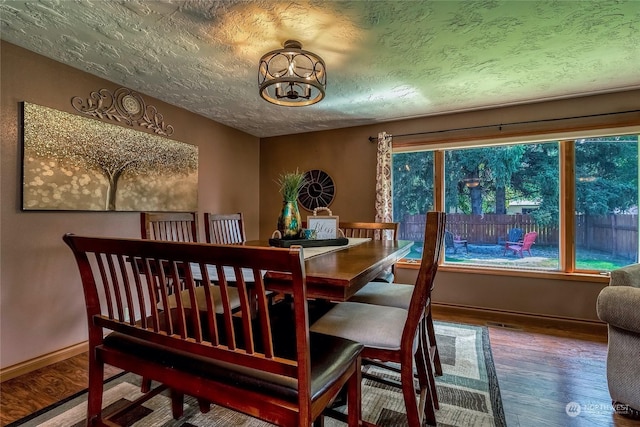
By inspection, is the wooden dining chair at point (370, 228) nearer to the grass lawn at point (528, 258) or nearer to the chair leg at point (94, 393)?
the grass lawn at point (528, 258)

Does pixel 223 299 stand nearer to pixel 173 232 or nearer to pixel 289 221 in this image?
pixel 289 221

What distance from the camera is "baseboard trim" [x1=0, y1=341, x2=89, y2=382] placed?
6.54ft

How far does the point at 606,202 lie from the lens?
2.87m

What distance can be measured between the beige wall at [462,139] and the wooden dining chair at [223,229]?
1.64 meters

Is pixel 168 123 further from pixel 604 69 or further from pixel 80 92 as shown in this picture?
pixel 604 69

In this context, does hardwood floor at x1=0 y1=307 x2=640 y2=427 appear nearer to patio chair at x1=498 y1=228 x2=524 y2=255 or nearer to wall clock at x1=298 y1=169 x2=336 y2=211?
patio chair at x1=498 y1=228 x2=524 y2=255

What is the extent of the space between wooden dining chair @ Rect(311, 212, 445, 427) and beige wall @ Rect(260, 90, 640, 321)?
6.96ft

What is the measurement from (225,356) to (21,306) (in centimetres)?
211

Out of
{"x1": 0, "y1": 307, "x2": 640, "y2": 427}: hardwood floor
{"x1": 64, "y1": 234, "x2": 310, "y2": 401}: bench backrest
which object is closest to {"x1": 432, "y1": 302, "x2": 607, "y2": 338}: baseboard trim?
{"x1": 0, "y1": 307, "x2": 640, "y2": 427}: hardwood floor

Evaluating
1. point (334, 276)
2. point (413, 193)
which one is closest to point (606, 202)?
point (413, 193)

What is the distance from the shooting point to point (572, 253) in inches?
117

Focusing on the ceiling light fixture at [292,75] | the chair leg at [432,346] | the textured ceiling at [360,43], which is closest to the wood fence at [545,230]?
the textured ceiling at [360,43]

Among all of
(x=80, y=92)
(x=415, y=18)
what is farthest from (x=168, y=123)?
(x=415, y=18)

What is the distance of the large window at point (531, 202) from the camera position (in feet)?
9.34
